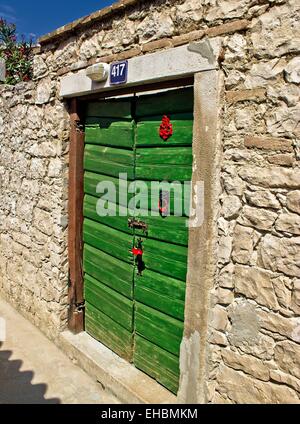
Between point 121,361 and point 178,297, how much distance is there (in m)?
1.00

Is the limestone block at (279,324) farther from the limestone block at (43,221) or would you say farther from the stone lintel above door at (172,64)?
the limestone block at (43,221)

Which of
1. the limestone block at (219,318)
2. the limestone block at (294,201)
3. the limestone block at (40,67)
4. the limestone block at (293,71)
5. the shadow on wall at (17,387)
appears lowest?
the shadow on wall at (17,387)

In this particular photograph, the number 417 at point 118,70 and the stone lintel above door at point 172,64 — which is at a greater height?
the number 417 at point 118,70

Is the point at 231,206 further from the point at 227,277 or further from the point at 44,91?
the point at 44,91

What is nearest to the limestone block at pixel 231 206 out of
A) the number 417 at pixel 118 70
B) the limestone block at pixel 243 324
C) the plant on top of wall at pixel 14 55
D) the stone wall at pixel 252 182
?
the stone wall at pixel 252 182

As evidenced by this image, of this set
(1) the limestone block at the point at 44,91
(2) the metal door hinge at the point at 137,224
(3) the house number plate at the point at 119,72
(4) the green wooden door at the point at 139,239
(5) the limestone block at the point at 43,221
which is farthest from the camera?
(5) the limestone block at the point at 43,221

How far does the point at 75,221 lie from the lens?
359cm

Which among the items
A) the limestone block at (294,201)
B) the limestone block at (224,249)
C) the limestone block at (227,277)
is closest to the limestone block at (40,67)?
the limestone block at (224,249)

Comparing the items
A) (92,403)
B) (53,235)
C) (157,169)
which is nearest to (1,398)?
(92,403)

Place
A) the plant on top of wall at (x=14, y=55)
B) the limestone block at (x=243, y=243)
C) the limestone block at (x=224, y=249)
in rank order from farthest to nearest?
the plant on top of wall at (x=14, y=55) → the limestone block at (x=224, y=249) → the limestone block at (x=243, y=243)

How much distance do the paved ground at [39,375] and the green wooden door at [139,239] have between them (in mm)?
385

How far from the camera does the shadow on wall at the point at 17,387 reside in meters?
2.99

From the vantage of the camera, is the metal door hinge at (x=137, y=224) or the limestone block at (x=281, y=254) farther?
the metal door hinge at (x=137, y=224)

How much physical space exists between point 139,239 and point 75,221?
35.0 inches
